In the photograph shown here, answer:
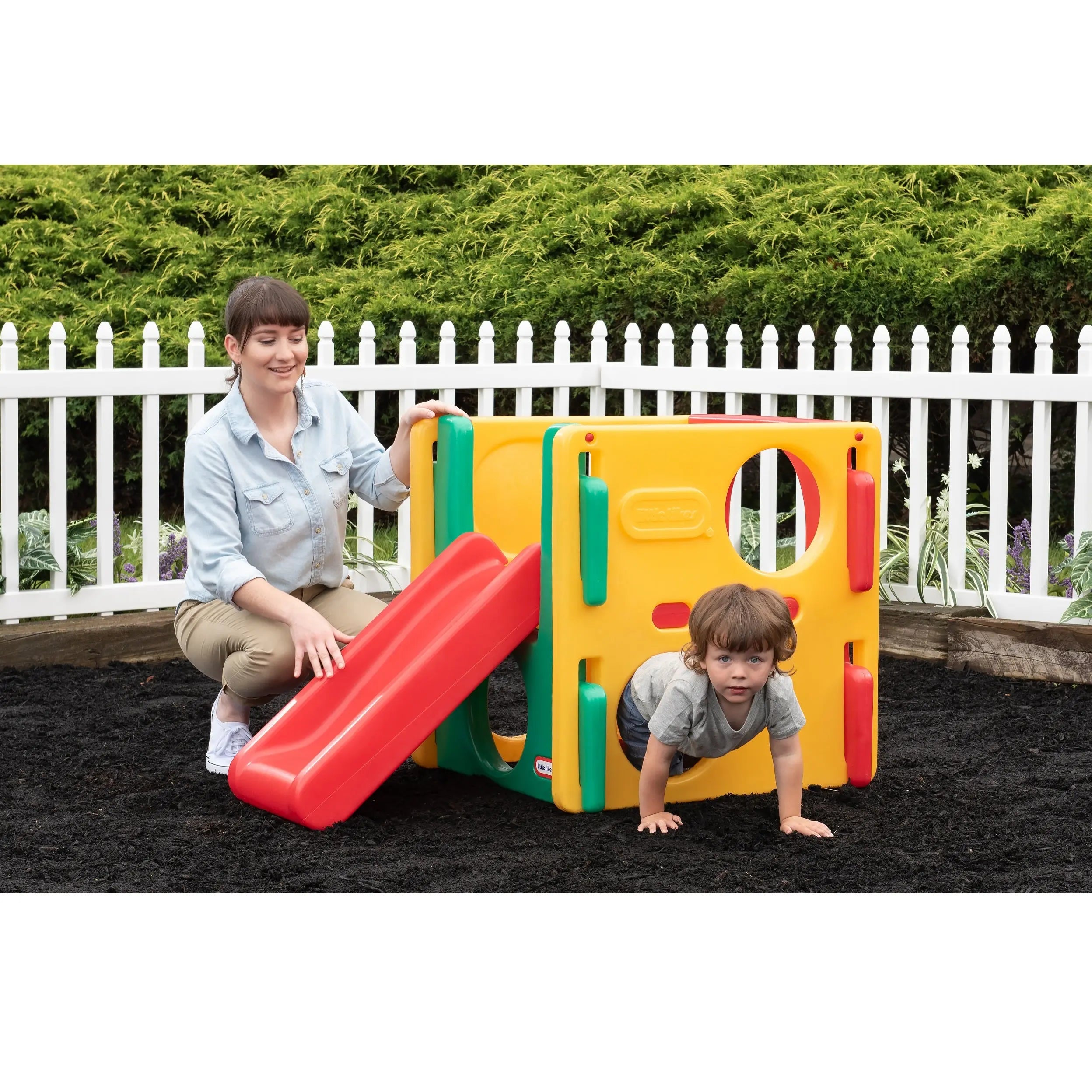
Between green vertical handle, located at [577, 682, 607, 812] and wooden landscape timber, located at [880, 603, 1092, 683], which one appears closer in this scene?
green vertical handle, located at [577, 682, 607, 812]

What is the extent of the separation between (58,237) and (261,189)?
5.02ft

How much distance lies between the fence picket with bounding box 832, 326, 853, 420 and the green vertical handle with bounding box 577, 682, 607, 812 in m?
3.17

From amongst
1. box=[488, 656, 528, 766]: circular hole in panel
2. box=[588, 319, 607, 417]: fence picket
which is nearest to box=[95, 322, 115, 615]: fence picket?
box=[488, 656, 528, 766]: circular hole in panel

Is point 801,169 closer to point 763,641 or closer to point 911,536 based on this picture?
point 911,536

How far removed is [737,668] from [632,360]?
4.10 m

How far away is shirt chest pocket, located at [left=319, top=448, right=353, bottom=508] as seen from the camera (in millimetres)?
4477

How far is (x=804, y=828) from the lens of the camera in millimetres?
3828

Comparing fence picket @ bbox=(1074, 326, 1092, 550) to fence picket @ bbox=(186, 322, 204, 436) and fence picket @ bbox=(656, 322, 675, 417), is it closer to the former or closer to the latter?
fence picket @ bbox=(656, 322, 675, 417)

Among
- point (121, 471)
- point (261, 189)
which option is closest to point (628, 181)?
point (261, 189)

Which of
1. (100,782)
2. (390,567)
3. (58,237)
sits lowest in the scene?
(100,782)

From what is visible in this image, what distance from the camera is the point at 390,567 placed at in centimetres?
710

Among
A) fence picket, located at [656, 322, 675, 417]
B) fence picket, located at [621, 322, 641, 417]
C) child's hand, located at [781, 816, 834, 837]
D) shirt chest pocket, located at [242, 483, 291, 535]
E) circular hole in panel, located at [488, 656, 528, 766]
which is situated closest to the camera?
child's hand, located at [781, 816, 834, 837]

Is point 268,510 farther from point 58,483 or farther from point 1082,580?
point 1082,580

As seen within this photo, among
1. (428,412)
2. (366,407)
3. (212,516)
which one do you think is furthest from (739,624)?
(366,407)
